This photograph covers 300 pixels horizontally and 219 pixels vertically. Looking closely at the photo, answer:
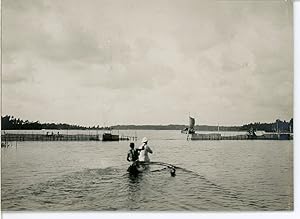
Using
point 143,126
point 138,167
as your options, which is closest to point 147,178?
point 138,167

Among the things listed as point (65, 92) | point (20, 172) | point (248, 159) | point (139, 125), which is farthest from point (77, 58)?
point (248, 159)

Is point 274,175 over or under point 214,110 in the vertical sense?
under

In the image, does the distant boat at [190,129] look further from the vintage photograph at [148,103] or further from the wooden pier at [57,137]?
the wooden pier at [57,137]

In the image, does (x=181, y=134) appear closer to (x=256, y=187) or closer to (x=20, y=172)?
(x=256, y=187)

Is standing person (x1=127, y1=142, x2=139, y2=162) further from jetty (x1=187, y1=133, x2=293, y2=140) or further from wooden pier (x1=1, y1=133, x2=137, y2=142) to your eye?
jetty (x1=187, y1=133, x2=293, y2=140)

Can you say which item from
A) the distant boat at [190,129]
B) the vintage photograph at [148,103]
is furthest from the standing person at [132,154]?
the distant boat at [190,129]

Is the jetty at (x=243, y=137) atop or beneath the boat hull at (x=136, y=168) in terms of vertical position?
atop

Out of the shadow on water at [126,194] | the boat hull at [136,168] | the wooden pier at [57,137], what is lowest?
the shadow on water at [126,194]

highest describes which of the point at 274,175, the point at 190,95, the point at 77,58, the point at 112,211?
the point at 77,58
